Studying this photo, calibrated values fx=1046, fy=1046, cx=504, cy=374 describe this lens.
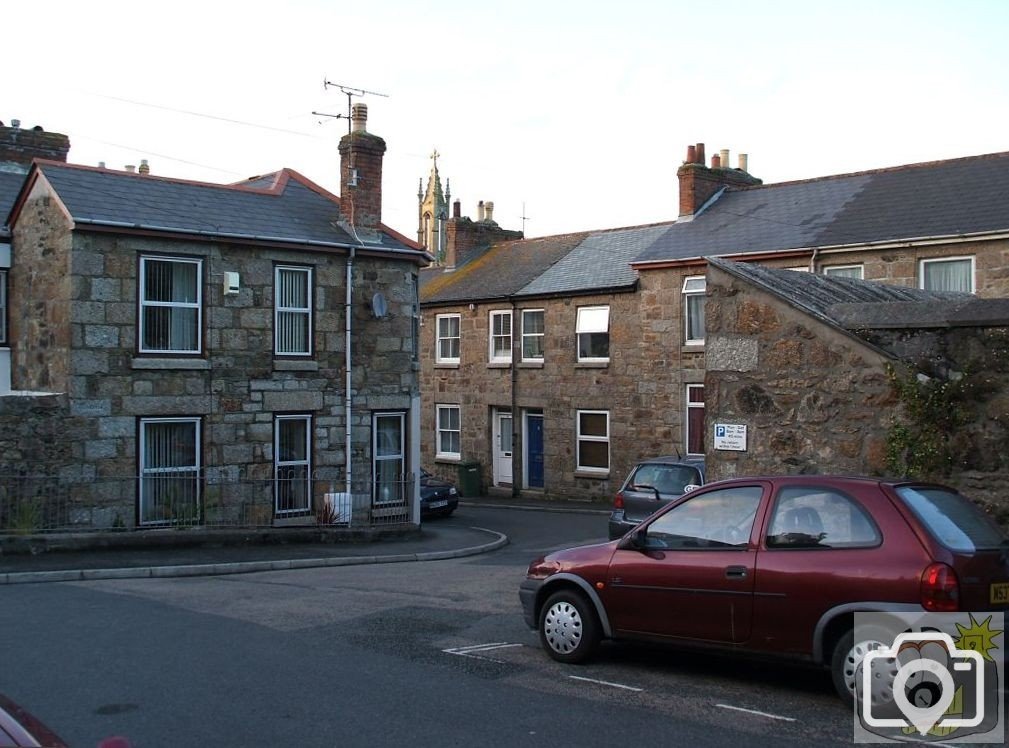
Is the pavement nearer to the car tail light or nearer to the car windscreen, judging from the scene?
the car windscreen

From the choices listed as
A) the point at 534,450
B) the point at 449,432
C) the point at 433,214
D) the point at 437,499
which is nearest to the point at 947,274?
the point at 437,499

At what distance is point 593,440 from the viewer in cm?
3033

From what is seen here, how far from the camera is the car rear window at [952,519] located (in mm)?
6867

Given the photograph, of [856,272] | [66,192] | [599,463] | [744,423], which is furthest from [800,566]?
[599,463]

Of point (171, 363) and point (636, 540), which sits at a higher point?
point (171, 363)

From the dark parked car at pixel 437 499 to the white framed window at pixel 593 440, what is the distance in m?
5.15

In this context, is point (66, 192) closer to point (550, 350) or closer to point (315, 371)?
point (315, 371)

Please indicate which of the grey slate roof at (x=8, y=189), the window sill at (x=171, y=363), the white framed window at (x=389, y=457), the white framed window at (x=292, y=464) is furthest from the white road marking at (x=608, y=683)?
the grey slate roof at (x=8, y=189)

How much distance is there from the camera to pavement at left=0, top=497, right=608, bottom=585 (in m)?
15.1

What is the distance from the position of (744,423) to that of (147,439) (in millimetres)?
12483

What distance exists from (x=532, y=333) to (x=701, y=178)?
22.4 feet

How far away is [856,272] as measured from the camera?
24.7 m

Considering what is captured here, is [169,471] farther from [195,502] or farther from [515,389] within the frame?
[515,389]

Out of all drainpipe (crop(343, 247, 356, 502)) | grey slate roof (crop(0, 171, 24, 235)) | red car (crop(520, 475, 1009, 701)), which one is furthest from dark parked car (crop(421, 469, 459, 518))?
red car (crop(520, 475, 1009, 701))
